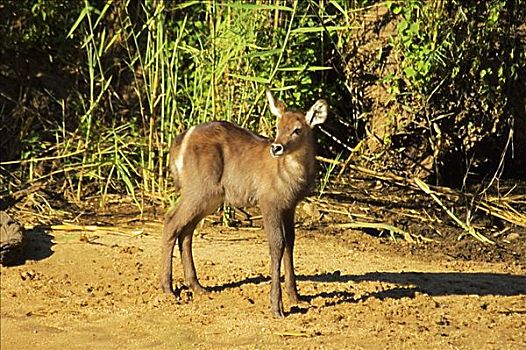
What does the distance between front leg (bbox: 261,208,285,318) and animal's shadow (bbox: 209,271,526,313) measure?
16.5 inches

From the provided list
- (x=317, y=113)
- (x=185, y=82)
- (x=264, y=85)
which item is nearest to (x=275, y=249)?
(x=317, y=113)

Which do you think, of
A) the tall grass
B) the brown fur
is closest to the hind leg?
the brown fur

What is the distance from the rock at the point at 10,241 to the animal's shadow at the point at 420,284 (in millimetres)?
1478

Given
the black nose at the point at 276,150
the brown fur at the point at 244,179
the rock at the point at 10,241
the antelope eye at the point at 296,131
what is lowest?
the rock at the point at 10,241

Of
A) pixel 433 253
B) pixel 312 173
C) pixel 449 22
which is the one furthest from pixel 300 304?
pixel 449 22

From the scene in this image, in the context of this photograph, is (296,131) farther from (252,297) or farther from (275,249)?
(252,297)

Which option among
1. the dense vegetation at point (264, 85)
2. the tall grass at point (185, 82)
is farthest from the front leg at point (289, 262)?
the dense vegetation at point (264, 85)

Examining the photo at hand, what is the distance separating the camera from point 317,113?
7.06 m

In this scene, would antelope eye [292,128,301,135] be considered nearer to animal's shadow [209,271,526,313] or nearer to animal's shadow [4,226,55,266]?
animal's shadow [209,271,526,313]

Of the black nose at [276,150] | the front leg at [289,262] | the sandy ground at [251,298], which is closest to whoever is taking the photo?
the sandy ground at [251,298]

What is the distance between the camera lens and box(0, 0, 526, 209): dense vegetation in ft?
31.6

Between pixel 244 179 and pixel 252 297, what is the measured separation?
77cm

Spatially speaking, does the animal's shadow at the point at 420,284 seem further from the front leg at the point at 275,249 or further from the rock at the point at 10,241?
the rock at the point at 10,241

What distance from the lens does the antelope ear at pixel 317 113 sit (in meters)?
7.03
